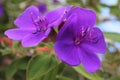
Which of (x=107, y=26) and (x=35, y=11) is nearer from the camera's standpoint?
(x=35, y=11)

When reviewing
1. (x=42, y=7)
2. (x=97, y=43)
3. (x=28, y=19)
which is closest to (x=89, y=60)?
(x=97, y=43)

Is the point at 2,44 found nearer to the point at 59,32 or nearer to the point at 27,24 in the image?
the point at 27,24

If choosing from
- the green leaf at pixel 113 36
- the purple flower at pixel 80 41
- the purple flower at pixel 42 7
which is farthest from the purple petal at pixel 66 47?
the purple flower at pixel 42 7

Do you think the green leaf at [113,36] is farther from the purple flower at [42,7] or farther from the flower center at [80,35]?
the purple flower at [42,7]

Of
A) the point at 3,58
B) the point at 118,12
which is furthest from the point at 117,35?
the point at 3,58

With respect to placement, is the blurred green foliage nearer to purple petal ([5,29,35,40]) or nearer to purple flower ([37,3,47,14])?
purple petal ([5,29,35,40])

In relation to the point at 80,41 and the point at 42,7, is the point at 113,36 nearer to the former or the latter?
the point at 80,41
